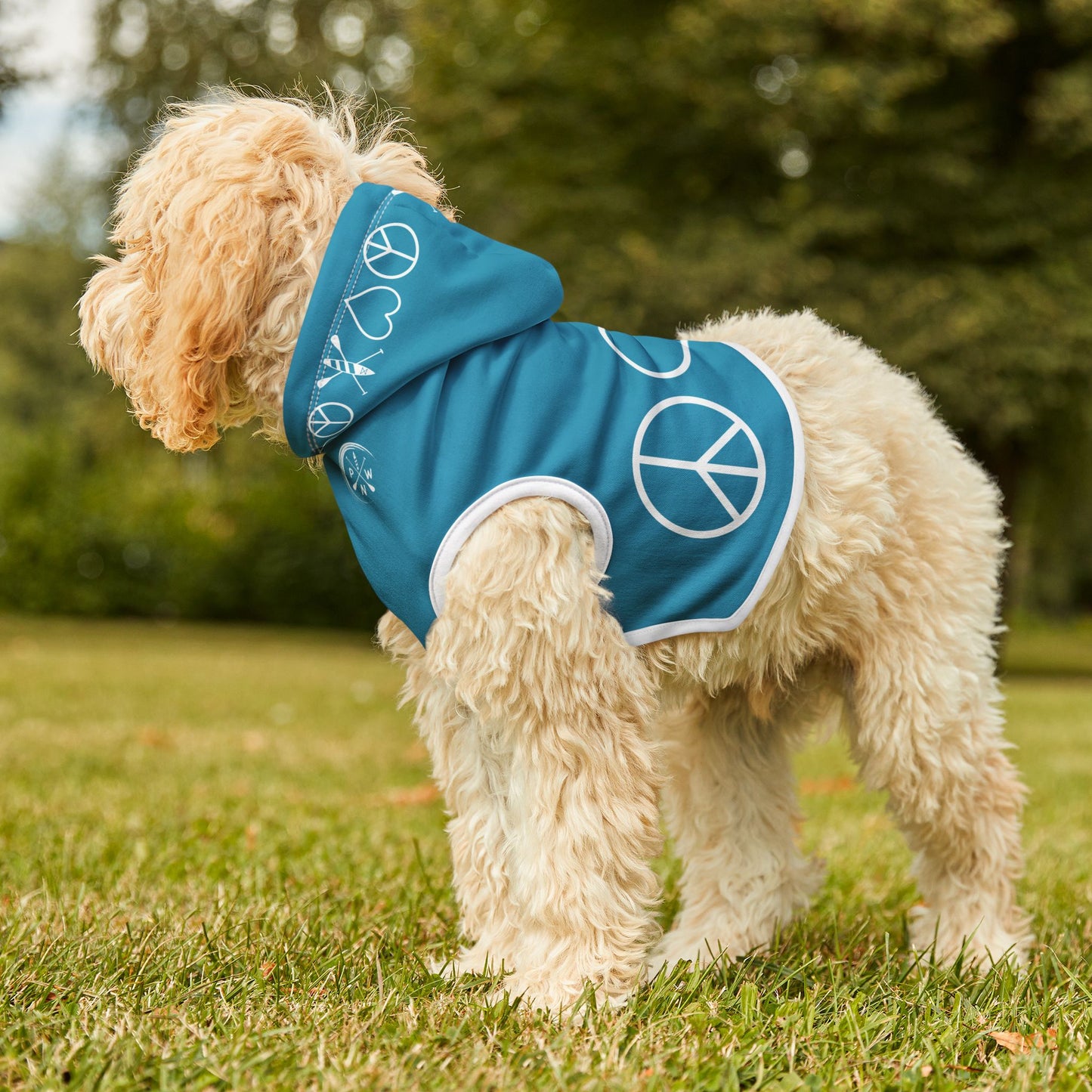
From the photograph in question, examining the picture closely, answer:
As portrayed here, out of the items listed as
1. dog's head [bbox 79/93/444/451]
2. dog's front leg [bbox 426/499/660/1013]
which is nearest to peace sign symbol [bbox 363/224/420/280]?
dog's head [bbox 79/93/444/451]

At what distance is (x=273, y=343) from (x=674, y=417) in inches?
36.4

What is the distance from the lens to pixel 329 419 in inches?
98.9

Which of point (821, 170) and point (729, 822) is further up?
point (821, 170)

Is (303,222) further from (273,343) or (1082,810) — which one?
(1082,810)

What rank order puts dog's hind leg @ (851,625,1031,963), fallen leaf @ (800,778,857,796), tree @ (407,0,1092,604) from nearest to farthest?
dog's hind leg @ (851,625,1031,963) → fallen leaf @ (800,778,857,796) → tree @ (407,0,1092,604)

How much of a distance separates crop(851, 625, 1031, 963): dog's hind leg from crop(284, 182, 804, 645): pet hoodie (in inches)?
22.7

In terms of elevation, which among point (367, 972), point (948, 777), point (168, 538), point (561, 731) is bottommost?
point (168, 538)

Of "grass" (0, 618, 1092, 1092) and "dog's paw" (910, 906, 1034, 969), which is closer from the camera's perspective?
"grass" (0, 618, 1092, 1092)

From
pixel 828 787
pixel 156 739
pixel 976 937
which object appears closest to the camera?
pixel 976 937

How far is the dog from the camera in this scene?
248 cm

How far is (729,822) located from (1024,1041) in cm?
105

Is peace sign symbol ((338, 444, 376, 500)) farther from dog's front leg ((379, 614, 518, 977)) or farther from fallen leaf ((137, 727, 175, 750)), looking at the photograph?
fallen leaf ((137, 727, 175, 750))

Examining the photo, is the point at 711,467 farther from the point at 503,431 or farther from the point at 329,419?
the point at 329,419

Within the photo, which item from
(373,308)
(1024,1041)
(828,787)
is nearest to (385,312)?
(373,308)
